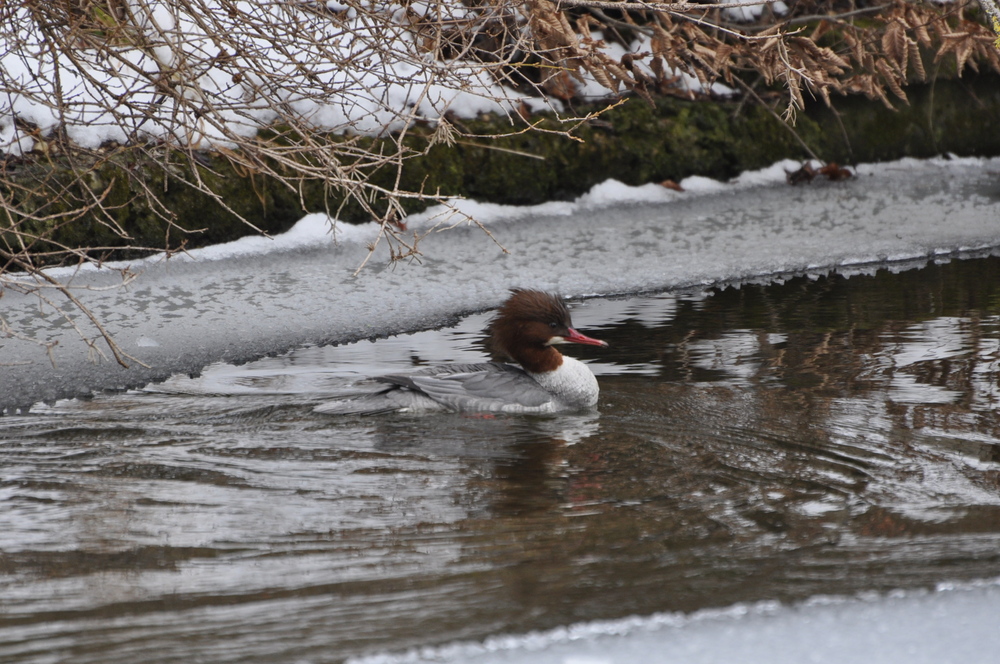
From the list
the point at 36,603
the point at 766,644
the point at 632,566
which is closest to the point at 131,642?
the point at 36,603

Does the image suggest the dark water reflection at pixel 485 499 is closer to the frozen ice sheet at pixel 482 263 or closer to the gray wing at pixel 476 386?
the gray wing at pixel 476 386

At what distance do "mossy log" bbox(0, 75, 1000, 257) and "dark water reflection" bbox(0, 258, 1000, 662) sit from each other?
2.31 meters

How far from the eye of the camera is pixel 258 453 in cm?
424

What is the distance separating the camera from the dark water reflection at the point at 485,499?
2.88 meters

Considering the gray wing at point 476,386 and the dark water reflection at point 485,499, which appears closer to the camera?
the dark water reflection at point 485,499

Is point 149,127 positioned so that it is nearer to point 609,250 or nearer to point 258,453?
point 609,250

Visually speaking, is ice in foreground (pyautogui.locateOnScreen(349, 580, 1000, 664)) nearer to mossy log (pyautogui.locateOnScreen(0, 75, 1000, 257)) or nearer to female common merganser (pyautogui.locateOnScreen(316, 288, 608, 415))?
female common merganser (pyautogui.locateOnScreen(316, 288, 608, 415))

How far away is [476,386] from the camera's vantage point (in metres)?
4.99

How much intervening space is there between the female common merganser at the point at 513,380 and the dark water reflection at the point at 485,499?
4.5 inches

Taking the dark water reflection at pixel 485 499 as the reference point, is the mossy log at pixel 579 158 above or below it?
above

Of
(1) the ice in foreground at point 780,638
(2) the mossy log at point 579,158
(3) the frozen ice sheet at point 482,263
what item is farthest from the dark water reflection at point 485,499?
(2) the mossy log at point 579,158

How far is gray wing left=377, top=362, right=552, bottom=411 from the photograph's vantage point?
4.88m

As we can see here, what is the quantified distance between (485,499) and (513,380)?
1386mm

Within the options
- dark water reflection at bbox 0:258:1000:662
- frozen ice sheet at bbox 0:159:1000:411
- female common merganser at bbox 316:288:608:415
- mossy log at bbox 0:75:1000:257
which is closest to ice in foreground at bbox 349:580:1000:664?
dark water reflection at bbox 0:258:1000:662
